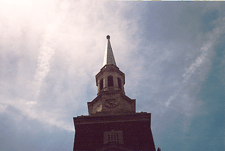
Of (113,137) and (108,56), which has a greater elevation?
(108,56)

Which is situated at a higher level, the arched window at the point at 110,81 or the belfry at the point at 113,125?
the arched window at the point at 110,81

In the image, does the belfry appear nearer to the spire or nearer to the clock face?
the clock face

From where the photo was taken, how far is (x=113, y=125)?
3098 centimetres

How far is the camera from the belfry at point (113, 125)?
94.4 ft

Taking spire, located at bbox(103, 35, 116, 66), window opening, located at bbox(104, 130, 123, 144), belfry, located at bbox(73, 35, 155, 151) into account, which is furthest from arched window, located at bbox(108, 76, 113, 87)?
window opening, located at bbox(104, 130, 123, 144)

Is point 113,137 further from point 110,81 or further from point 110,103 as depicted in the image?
point 110,81

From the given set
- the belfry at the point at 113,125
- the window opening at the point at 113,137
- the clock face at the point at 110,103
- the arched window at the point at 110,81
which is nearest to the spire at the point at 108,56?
the arched window at the point at 110,81

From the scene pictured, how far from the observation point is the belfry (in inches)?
1133

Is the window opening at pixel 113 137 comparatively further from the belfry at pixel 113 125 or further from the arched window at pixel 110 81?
the arched window at pixel 110 81

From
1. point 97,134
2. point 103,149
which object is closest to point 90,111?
point 97,134

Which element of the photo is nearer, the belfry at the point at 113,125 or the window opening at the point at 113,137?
the belfry at the point at 113,125

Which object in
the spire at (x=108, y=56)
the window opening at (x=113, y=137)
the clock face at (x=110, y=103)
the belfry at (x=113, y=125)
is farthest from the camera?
the spire at (x=108, y=56)

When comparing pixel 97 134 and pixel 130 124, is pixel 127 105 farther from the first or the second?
pixel 97 134


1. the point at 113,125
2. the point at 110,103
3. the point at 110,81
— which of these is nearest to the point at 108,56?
the point at 110,81
